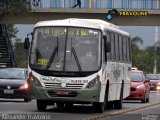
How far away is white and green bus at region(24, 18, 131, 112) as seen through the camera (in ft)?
72.9

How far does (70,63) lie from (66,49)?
471mm

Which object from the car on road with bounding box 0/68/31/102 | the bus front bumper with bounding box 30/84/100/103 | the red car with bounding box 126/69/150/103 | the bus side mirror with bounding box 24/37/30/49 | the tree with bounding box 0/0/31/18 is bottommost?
the red car with bounding box 126/69/150/103

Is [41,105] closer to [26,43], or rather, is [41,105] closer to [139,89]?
[26,43]

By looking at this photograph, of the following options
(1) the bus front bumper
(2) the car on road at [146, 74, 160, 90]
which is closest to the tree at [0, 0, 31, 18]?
(2) the car on road at [146, 74, 160, 90]

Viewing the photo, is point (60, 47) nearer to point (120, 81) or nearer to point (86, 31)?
point (86, 31)

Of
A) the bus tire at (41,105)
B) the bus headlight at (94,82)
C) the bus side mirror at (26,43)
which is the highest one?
the bus side mirror at (26,43)

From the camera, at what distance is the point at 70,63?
2248 cm

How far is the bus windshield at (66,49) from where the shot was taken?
22.5 metres

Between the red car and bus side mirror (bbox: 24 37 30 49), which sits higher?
bus side mirror (bbox: 24 37 30 49)

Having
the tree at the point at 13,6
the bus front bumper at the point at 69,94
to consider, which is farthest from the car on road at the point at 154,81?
the bus front bumper at the point at 69,94

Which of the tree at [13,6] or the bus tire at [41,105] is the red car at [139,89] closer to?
the bus tire at [41,105]

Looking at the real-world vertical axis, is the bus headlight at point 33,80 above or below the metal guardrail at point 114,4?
above

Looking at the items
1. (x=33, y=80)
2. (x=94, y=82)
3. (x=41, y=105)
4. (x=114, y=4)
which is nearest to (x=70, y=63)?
(x=94, y=82)

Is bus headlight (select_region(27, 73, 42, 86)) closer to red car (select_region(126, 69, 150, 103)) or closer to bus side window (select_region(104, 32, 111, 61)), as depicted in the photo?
bus side window (select_region(104, 32, 111, 61))
